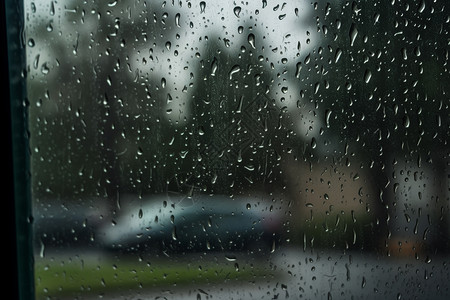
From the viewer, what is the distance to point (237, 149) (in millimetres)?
1283

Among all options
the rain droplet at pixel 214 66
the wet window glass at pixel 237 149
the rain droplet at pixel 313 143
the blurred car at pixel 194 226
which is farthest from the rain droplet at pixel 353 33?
the blurred car at pixel 194 226

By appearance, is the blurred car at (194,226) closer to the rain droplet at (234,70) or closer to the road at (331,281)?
the road at (331,281)

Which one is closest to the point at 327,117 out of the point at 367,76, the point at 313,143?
the point at 313,143

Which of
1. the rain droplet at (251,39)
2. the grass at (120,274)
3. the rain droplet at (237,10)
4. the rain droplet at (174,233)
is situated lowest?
the grass at (120,274)

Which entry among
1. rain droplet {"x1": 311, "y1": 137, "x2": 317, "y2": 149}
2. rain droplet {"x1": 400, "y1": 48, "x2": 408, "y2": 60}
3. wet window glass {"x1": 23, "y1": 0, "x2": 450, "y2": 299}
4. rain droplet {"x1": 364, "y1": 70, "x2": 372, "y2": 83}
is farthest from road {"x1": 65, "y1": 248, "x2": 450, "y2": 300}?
rain droplet {"x1": 400, "y1": 48, "x2": 408, "y2": 60}

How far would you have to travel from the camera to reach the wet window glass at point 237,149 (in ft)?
3.75

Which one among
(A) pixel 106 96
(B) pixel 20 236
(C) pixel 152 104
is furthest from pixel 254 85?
(B) pixel 20 236

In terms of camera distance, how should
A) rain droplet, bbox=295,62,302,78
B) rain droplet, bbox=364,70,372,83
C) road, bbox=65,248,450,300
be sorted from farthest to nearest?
1. rain droplet, bbox=364,70,372,83
2. rain droplet, bbox=295,62,302,78
3. road, bbox=65,248,450,300

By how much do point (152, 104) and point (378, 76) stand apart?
0.67 meters

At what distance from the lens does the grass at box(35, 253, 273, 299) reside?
3.66ft

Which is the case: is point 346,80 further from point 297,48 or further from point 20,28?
point 20,28

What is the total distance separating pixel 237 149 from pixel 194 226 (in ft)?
0.72

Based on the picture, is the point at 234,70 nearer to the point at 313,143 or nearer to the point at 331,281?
the point at 313,143

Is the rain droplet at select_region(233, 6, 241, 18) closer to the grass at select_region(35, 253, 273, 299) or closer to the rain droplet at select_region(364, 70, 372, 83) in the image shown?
the rain droplet at select_region(364, 70, 372, 83)
